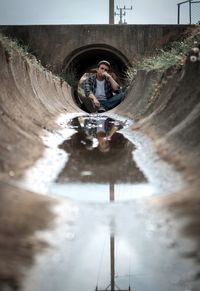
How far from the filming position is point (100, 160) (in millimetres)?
4543

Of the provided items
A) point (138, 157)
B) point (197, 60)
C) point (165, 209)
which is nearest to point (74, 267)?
point (165, 209)

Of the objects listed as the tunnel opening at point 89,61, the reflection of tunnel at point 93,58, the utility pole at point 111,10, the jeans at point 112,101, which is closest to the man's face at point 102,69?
the jeans at point 112,101

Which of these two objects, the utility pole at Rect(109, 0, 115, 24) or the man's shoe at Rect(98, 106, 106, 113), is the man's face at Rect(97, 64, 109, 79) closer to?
the man's shoe at Rect(98, 106, 106, 113)

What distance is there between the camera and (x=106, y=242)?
2.35 m

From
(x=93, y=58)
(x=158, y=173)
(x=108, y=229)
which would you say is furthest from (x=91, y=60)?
(x=108, y=229)

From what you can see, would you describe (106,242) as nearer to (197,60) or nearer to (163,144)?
(163,144)

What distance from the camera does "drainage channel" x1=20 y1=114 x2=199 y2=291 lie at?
76.5 inches

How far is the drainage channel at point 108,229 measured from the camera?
6.38 ft

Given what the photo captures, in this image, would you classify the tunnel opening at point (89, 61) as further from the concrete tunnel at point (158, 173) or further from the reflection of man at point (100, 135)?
the concrete tunnel at point (158, 173)

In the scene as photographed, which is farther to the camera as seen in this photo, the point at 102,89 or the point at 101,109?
the point at 101,109

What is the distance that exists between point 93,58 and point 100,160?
62.7ft

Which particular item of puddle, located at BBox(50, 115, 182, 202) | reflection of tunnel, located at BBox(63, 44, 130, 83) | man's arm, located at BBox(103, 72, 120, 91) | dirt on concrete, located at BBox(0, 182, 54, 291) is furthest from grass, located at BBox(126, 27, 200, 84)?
dirt on concrete, located at BBox(0, 182, 54, 291)

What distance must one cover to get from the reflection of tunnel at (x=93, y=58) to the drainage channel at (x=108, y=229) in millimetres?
15891

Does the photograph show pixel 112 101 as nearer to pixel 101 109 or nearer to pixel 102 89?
pixel 101 109
